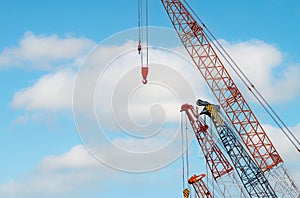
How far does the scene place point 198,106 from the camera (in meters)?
123

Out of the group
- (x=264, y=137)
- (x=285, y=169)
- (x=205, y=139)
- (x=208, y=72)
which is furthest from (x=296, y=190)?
(x=208, y=72)

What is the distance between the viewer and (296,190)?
391 ft

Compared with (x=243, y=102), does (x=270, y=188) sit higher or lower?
lower

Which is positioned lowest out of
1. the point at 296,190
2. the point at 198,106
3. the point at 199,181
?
the point at 296,190

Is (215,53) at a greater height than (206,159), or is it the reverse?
Result: (215,53)

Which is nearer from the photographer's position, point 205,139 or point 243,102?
point 243,102

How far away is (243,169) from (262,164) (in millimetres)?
4575

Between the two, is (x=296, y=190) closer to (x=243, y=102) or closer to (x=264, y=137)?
(x=264, y=137)

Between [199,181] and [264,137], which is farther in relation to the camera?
[199,181]

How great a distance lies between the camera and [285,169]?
390ft

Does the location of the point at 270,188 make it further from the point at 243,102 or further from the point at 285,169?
the point at 243,102

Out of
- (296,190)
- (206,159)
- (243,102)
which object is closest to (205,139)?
(206,159)

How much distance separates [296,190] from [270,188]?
5072 millimetres

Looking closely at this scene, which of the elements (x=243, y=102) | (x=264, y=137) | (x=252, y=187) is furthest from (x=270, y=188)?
(x=243, y=102)
